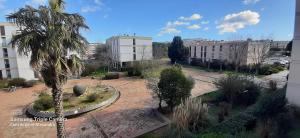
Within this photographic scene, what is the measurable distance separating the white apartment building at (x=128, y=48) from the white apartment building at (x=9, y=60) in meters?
17.3

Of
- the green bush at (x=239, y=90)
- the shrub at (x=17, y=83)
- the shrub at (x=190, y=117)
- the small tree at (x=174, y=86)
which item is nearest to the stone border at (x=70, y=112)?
the small tree at (x=174, y=86)

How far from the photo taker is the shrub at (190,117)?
6805 mm

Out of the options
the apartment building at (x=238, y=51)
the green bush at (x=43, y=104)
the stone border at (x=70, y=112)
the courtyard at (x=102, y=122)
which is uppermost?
the apartment building at (x=238, y=51)

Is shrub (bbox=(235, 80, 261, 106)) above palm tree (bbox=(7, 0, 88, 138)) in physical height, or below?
below

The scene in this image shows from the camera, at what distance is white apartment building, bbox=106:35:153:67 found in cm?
3756

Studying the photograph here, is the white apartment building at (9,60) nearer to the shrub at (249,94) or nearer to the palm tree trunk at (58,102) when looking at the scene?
the palm tree trunk at (58,102)

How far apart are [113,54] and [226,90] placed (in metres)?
32.8

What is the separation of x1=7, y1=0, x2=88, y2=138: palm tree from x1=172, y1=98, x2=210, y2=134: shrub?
16.9 ft

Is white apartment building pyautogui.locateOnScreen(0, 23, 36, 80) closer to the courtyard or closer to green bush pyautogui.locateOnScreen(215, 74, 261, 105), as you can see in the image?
the courtyard

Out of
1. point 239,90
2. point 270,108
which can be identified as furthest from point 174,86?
point 239,90

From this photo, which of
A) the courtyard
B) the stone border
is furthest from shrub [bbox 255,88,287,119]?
the stone border

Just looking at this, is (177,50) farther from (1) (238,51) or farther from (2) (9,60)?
(2) (9,60)

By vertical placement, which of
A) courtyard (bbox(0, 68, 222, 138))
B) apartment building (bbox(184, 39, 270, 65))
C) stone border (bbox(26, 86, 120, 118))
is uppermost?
apartment building (bbox(184, 39, 270, 65))

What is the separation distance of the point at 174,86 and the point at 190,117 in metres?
3.36
